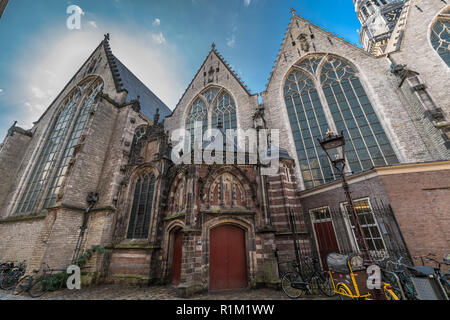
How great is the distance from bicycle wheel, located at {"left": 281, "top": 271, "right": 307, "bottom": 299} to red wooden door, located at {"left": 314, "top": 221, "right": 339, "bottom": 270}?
292 centimetres

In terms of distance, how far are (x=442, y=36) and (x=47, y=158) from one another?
97.5 feet

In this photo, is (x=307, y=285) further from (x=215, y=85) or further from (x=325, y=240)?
(x=215, y=85)

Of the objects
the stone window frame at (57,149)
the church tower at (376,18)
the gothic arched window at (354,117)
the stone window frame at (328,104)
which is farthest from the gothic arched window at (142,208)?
the church tower at (376,18)

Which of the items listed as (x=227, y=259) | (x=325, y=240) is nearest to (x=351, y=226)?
(x=325, y=240)

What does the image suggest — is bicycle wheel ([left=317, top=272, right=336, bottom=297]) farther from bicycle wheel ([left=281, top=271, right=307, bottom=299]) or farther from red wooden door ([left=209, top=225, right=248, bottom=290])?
red wooden door ([left=209, top=225, right=248, bottom=290])

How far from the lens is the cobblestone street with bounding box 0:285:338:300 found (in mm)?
6273

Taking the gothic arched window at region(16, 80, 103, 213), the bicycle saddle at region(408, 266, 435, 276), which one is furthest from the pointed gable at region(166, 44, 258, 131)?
the bicycle saddle at region(408, 266, 435, 276)

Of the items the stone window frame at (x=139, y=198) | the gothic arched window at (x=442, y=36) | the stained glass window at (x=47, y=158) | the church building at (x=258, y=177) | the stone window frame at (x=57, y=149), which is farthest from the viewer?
the stained glass window at (x=47, y=158)

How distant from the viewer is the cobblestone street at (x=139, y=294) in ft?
20.6

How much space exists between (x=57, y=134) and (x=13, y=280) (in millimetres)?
11156

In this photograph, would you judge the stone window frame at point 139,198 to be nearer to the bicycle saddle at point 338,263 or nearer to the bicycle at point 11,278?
the bicycle at point 11,278

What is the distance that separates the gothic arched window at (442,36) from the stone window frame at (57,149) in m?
23.4
